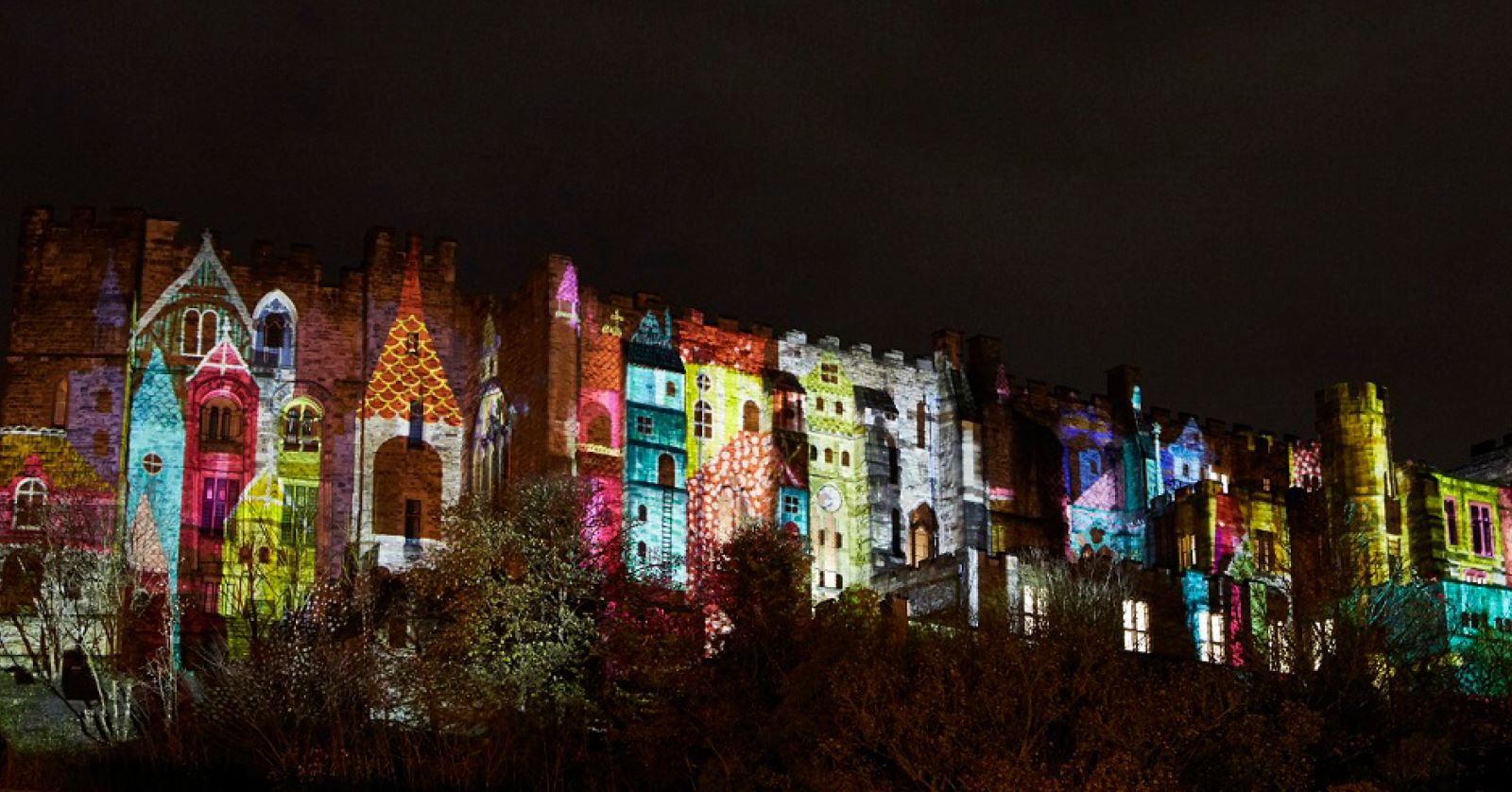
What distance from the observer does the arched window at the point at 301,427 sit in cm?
6544

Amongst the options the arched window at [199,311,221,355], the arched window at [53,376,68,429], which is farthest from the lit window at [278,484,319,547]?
the arched window at [53,376,68,429]

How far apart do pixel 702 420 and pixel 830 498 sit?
21.3 ft

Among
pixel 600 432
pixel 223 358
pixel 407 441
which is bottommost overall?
pixel 407 441

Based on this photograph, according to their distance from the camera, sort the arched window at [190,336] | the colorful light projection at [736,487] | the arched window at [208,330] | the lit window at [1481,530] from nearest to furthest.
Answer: the arched window at [190,336] < the arched window at [208,330] < the colorful light projection at [736,487] < the lit window at [1481,530]

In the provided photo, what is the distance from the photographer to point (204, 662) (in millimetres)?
53344

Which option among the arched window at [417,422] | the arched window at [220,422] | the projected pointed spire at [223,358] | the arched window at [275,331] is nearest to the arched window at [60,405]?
the projected pointed spire at [223,358]

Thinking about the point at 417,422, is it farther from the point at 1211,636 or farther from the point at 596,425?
the point at 1211,636

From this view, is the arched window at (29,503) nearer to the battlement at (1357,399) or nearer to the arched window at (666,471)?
the arched window at (666,471)

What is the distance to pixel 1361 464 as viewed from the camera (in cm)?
7700

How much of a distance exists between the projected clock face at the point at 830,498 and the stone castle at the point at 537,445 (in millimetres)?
95

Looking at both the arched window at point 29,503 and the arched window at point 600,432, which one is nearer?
the arched window at point 29,503

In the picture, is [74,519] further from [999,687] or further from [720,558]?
[999,687]

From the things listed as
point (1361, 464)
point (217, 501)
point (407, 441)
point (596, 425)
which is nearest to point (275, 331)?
point (407, 441)

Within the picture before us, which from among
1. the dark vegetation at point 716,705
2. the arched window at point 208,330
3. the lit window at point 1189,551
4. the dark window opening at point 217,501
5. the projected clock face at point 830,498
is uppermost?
the arched window at point 208,330
